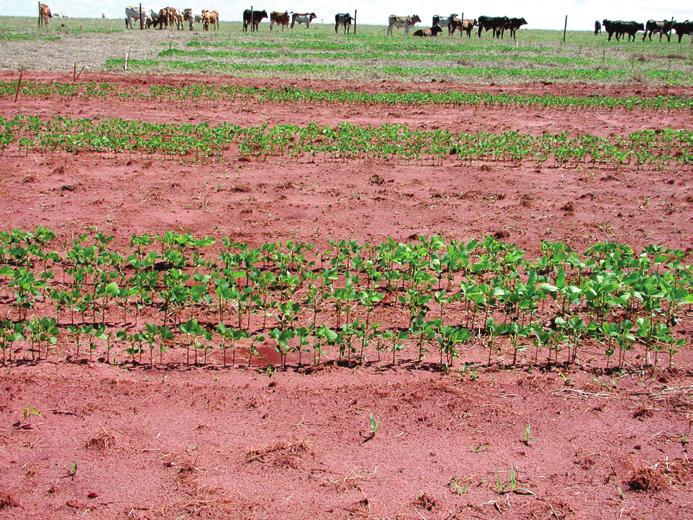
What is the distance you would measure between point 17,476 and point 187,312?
3.13 metres

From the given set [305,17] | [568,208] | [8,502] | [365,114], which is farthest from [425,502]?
[305,17]

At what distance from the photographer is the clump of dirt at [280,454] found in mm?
5246

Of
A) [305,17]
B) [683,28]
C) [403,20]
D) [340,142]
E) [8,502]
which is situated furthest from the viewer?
[305,17]

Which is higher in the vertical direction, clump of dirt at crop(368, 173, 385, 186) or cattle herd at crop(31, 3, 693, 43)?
cattle herd at crop(31, 3, 693, 43)

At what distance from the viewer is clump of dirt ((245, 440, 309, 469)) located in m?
5.25

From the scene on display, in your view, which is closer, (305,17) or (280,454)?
(280,454)

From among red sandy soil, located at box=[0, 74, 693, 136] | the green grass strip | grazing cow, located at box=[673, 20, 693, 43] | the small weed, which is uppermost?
grazing cow, located at box=[673, 20, 693, 43]

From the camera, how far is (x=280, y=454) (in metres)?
5.32

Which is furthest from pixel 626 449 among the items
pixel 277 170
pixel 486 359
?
pixel 277 170

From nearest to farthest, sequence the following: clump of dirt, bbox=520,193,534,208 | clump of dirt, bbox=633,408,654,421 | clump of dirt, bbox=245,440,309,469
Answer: clump of dirt, bbox=245,440,309,469 → clump of dirt, bbox=633,408,654,421 → clump of dirt, bbox=520,193,534,208

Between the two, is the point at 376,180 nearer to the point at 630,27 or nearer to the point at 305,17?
the point at 630,27

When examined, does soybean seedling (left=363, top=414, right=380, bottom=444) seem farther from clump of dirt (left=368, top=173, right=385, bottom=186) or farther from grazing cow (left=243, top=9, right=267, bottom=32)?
grazing cow (left=243, top=9, right=267, bottom=32)

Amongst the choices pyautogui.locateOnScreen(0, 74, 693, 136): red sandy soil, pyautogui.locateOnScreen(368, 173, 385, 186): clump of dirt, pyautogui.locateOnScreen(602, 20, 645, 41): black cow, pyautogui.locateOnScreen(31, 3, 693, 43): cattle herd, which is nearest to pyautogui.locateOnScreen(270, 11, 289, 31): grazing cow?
pyautogui.locateOnScreen(31, 3, 693, 43): cattle herd

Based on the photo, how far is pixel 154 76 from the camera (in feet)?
95.5
